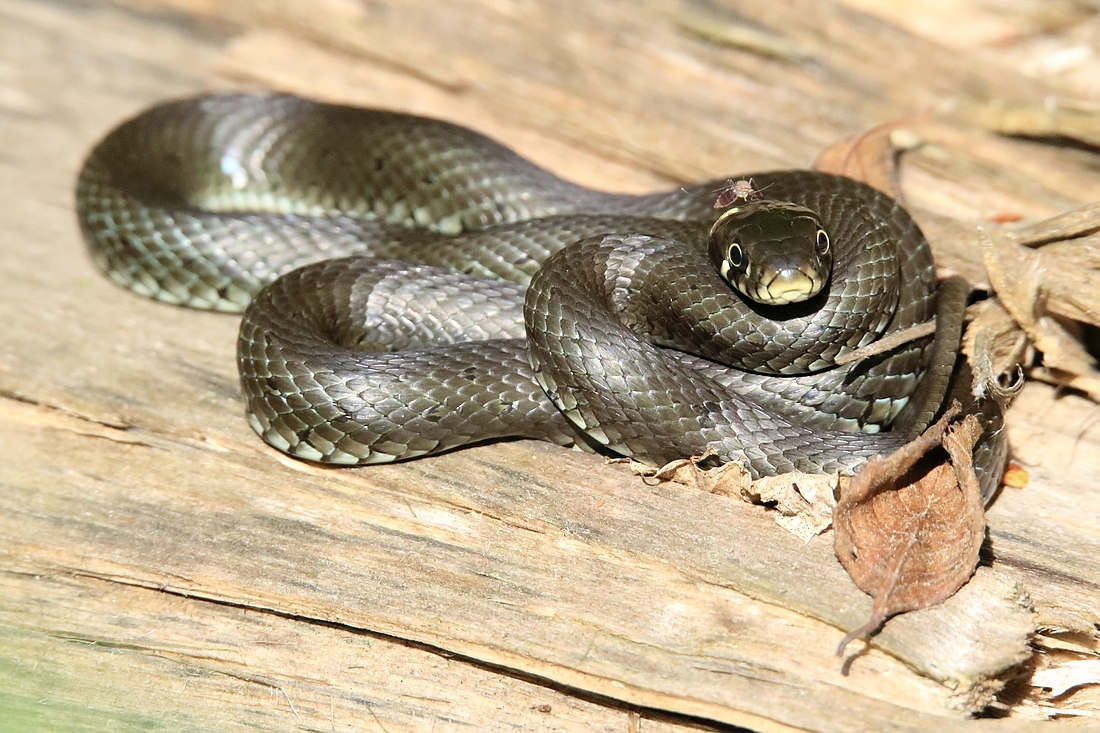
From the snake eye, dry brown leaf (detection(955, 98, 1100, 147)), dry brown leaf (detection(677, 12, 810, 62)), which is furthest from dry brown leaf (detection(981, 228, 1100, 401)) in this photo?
dry brown leaf (detection(677, 12, 810, 62))

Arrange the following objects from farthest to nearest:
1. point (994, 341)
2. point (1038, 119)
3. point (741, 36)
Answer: point (741, 36), point (1038, 119), point (994, 341)

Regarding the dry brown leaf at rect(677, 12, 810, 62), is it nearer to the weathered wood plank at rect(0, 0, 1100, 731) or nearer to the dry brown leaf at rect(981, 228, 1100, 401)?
the weathered wood plank at rect(0, 0, 1100, 731)

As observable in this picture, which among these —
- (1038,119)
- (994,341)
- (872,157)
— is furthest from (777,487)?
(1038,119)

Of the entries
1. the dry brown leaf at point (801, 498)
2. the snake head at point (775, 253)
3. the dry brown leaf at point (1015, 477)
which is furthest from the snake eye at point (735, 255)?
the dry brown leaf at point (1015, 477)

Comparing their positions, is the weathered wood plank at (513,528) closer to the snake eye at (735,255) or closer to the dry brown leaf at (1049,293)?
the dry brown leaf at (1049,293)

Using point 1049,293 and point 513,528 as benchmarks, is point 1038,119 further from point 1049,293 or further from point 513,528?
point 513,528

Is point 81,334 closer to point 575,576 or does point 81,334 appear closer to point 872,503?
point 575,576

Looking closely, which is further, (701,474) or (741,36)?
(741,36)

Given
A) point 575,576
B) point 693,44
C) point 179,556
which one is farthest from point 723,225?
point 693,44
